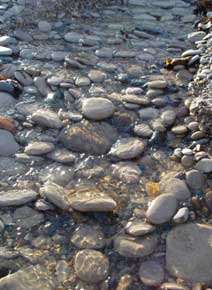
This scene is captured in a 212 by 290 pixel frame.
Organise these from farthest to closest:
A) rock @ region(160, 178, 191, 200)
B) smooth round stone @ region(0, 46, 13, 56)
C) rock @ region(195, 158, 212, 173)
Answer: smooth round stone @ region(0, 46, 13, 56)
rock @ region(195, 158, 212, 173)
rock @ region(160, 178, 191, 200)

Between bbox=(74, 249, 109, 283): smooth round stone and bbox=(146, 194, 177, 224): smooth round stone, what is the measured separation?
13.0 inches

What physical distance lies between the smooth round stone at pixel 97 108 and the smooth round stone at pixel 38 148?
A: 14.0 inches

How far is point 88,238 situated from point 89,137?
0.83m

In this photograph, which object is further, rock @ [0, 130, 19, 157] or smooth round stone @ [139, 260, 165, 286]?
rock @ [0, 130, 19, 157]

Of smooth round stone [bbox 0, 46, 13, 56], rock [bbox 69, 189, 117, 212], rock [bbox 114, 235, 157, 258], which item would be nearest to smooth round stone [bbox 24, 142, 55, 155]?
rock [bbox 69, 189, 117, 212]

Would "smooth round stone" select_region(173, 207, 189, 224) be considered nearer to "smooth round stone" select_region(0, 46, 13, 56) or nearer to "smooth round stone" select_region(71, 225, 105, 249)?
"smooth round stone" select_region(71, 225, 105, 249)

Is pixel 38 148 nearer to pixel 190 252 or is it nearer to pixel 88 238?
pixel 88 238

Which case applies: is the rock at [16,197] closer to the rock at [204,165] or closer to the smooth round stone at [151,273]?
the smooth round stone at [151,273]

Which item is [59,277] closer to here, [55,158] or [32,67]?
[55,158]

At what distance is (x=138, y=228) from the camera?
2.68 metres

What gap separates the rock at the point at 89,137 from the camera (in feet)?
10.8

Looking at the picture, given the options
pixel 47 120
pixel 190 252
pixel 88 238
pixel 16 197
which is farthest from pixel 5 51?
pixel 190 252

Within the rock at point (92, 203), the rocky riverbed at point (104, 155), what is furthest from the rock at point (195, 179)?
the rock at point (92, 203)

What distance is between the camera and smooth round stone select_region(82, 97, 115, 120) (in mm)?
3473
